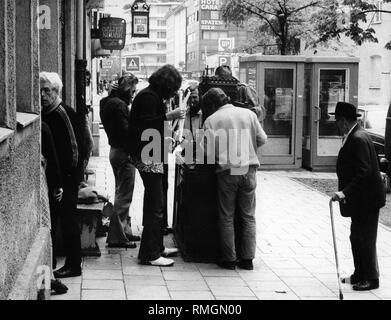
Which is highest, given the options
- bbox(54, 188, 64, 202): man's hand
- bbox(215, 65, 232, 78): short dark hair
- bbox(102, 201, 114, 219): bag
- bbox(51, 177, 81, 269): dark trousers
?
bbox(215, 65, 232, 78): short dark hair

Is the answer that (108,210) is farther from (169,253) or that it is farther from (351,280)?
(351,280)

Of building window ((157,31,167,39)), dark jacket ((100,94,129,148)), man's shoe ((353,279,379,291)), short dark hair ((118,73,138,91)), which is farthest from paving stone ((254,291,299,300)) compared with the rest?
building window ((157,31,167,39))

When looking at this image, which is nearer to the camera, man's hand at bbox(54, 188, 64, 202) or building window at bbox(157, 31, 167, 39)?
man's hand at bbox(54, 188, 64, 202)

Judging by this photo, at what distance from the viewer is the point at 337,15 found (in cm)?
1541

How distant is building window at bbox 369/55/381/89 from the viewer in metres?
40.4

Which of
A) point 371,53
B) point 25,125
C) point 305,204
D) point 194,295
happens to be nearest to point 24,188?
point 25,125

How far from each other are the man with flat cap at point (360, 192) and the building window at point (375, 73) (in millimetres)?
34323

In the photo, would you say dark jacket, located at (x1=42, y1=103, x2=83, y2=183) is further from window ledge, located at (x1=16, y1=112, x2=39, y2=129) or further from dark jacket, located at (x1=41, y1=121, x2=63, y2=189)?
window ledge, located at (x1=16, y1=112, x2=39, y2=129)

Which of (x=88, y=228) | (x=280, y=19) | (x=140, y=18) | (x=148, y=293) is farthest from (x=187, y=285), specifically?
(x=280, y=19)

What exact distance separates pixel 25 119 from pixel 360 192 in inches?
121

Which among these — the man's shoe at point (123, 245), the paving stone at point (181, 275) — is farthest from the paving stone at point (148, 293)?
the man's shoe at point (123, 245)

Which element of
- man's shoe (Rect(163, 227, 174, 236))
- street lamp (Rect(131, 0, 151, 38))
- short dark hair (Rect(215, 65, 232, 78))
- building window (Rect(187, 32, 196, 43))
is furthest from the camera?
building window (Rect(187, 32, 196, 43))

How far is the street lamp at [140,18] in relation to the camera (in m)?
21.8

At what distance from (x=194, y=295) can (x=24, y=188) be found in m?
1.91
